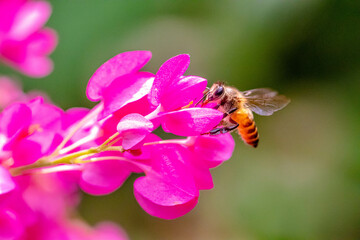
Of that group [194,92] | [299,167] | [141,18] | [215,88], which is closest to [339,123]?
[299,167]

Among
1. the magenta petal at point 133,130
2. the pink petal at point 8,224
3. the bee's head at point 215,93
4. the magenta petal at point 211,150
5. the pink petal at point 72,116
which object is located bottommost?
the pink petal at point 8,224

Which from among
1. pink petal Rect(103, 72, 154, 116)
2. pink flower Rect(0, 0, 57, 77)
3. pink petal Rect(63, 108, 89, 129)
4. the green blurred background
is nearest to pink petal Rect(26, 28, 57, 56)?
pink flower Rect(0, 0, 57, 77)

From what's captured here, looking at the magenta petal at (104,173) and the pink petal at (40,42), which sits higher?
the magenta petal at (104,173)

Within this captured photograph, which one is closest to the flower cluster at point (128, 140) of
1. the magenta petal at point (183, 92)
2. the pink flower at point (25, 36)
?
the magenta petal at point (183, 92)

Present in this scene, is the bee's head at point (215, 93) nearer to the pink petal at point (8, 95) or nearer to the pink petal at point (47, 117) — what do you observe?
the pink petal at point (47, 117)

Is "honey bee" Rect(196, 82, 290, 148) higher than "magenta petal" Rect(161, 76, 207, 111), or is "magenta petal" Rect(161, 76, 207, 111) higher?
"magenta petal" Rect(161, 76, 207, 111)

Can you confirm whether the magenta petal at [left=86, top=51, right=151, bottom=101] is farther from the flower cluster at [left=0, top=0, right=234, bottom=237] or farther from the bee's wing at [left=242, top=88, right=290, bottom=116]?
the bee's wing at [left=242, top=88, right=290, bottom=116]
